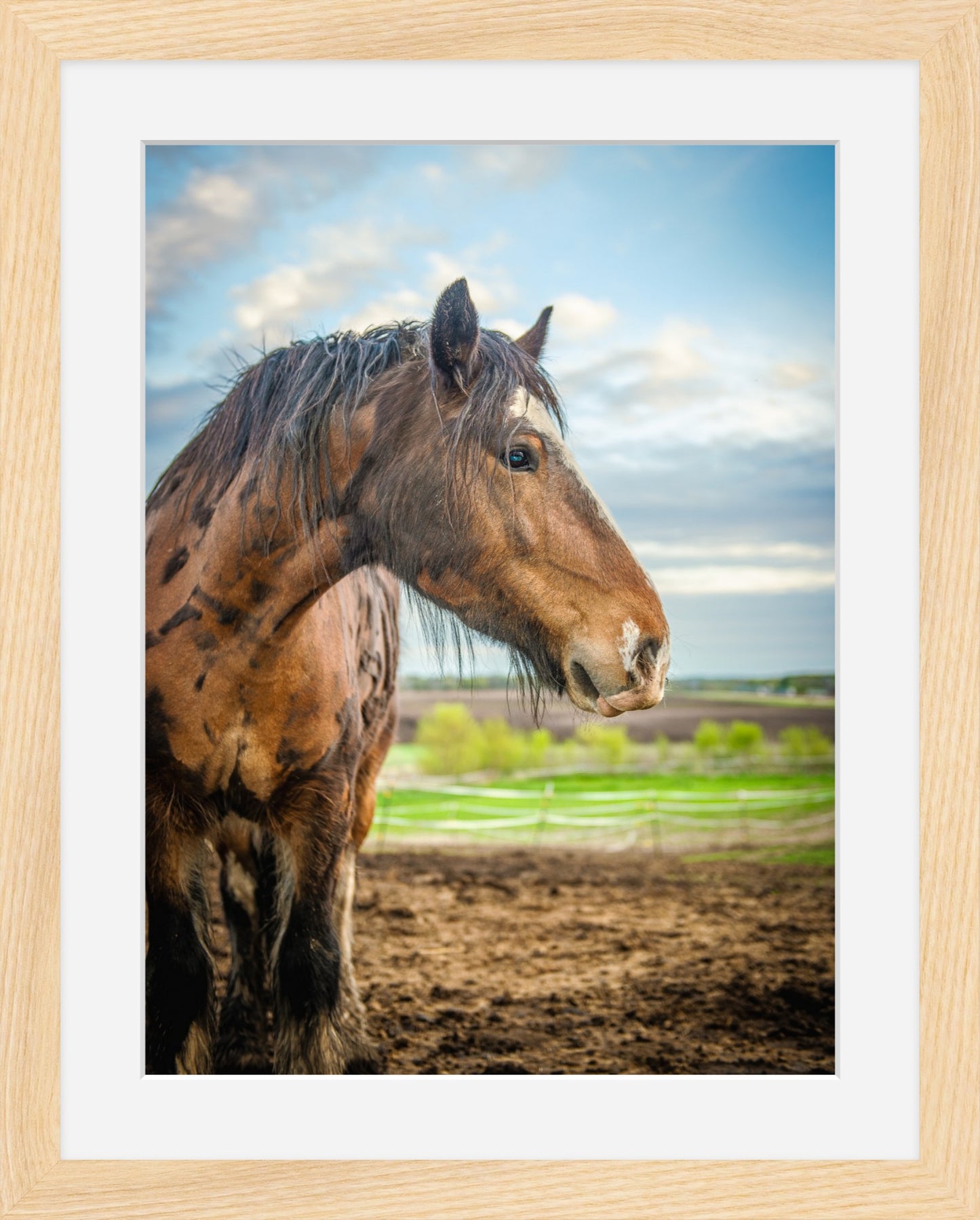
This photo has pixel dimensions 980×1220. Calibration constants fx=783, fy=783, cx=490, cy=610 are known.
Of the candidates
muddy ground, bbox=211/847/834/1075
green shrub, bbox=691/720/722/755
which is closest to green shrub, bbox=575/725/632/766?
green shrub, bbox=691/720/722/755

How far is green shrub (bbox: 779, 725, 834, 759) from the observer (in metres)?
4.94

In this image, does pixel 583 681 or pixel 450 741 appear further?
pixel 450 741

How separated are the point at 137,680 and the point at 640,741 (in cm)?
522

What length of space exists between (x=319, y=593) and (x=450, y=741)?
457 centimetres

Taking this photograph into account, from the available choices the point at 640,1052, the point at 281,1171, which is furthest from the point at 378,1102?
the point at 640,1052

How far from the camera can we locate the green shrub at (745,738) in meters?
5.09

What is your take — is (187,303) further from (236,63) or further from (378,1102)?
(378,1102)

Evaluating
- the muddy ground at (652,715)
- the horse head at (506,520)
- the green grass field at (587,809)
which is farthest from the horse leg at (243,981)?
the green grass field at (587,809)

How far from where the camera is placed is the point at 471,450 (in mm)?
1384

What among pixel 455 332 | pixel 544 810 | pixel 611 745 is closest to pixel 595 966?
pixel 455 332

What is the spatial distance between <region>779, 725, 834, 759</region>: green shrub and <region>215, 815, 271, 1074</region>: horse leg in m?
Answer: 3.58

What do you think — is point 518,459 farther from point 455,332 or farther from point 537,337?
point 537,337

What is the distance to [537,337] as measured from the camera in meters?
1.63

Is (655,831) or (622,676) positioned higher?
(622,676)
